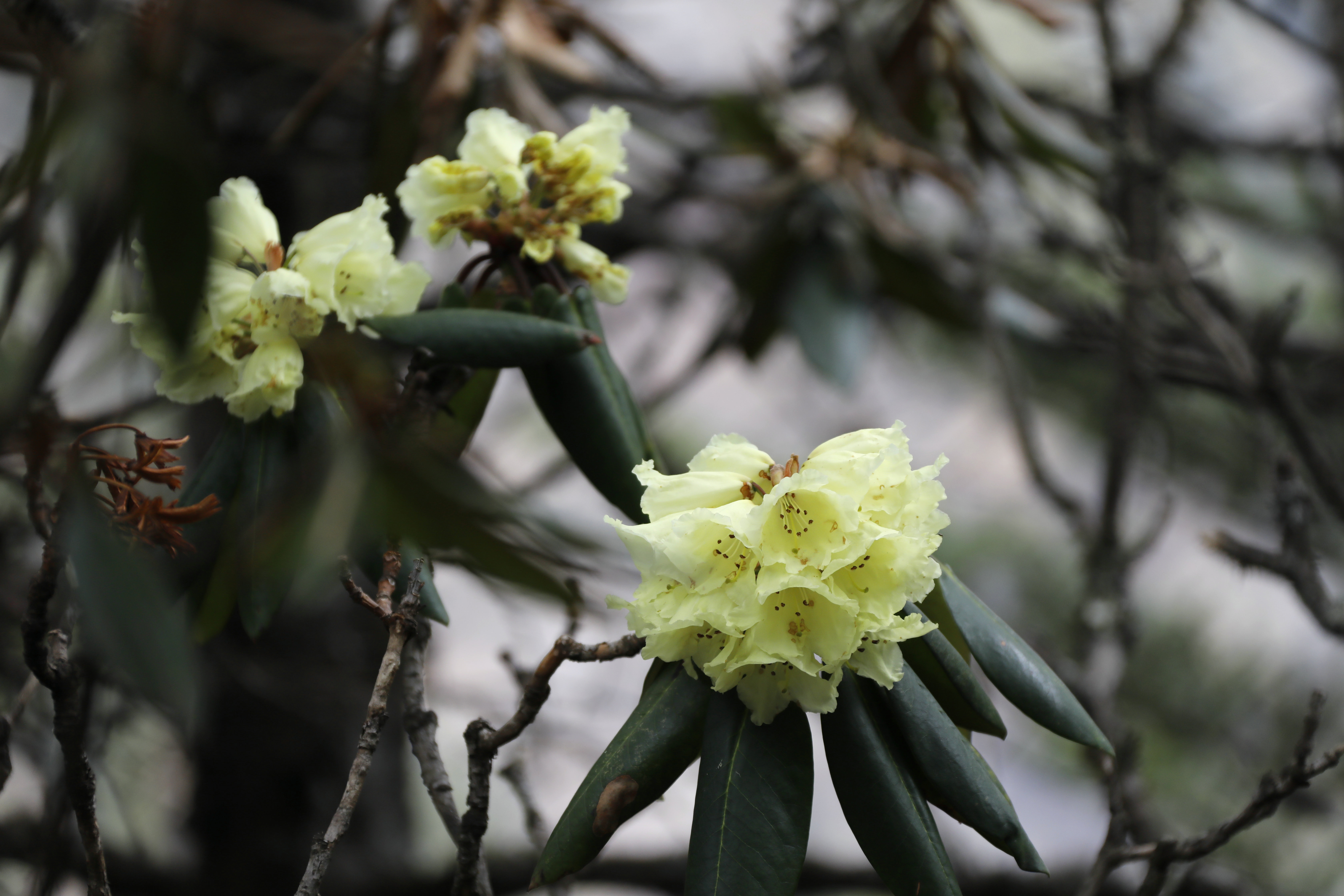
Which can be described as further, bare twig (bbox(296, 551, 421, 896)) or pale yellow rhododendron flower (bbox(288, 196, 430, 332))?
pale yellow rhododendron flower (bbox(288, 196, 430, 332))

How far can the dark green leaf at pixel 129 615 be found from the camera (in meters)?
0.38

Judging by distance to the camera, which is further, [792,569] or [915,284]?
[915,284]

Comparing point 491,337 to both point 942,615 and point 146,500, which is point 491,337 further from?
point 942,615

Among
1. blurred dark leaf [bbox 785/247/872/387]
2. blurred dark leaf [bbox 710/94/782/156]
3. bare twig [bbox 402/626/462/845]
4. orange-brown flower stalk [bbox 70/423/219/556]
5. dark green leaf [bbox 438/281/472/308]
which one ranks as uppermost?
blurred dark leaf [bbox 710/94/782/156]

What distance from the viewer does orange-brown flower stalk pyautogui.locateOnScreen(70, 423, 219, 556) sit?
581 mm

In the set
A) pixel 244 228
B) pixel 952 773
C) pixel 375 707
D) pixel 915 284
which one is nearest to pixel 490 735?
pixel 375 707

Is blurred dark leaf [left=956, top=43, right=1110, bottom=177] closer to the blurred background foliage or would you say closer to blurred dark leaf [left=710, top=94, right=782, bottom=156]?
the blurred background foliage

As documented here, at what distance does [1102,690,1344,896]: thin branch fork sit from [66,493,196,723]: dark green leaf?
0.63 m

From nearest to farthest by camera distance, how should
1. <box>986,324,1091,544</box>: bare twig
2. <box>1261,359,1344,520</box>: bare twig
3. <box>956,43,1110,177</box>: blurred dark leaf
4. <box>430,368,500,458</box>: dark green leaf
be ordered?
<box>430,368,500,458</box>: dark green leaf → <box>1261,359,1344,520</box>: bare twig → <box>986,324,1091,544</box>: bare twig → <box>956,43,1110,177</box>: blurred dark leaf

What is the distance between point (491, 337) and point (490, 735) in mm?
257

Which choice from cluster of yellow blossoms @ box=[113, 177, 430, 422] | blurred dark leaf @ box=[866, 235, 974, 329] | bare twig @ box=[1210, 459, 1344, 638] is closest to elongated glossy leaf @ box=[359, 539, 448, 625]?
cluster of yellow blossoms @ box=[113, 177, 430, 422]

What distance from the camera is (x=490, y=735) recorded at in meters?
0.60

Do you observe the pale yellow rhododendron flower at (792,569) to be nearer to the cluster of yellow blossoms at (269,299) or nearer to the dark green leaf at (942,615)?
the dark green leaf at (942,615)

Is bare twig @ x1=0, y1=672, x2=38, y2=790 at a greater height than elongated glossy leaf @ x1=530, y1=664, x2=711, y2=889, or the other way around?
elongated glossy leaf @ x1=530, y1=664, x2=711, y2=889
